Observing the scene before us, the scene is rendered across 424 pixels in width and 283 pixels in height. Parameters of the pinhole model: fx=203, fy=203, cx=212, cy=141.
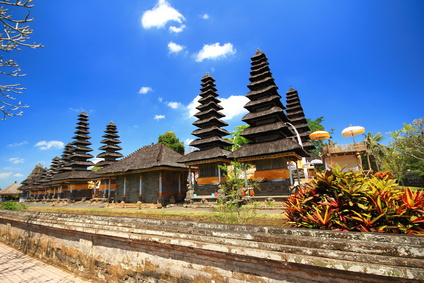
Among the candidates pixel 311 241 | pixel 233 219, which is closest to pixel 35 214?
pixel 233 219

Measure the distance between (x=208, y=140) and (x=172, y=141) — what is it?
23.6m

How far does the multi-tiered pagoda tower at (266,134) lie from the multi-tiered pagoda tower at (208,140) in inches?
91.0

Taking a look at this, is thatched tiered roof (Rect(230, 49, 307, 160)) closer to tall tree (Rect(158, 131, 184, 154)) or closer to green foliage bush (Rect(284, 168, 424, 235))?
green foliage bush (Rect(284, 168, 424, 235))

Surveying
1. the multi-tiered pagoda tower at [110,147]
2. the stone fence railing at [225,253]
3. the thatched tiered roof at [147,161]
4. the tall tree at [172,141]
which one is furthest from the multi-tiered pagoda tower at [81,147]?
the stone fence railing at [225,253]

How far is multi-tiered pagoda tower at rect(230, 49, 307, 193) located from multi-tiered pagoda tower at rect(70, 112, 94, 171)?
2852 cm

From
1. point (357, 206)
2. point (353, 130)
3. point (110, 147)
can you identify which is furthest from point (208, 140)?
point (110, 147)

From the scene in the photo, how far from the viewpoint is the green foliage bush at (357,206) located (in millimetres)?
2698

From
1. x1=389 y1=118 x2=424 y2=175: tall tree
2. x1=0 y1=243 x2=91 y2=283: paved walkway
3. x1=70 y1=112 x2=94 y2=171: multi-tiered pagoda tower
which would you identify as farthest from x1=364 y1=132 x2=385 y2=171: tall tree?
x1=70 y1=112 x2=94 y2=171: multi-tiered pagoda tower

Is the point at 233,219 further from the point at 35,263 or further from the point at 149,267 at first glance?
the point at 35,263

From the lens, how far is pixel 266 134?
16.2 m

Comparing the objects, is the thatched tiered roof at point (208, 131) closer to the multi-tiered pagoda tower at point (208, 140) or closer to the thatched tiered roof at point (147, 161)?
the multi-tiered pagoda tower at point (208, 140)

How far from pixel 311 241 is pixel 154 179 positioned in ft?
60.9

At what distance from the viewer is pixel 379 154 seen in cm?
3241

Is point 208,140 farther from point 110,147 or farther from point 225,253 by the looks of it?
point 110,147
